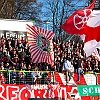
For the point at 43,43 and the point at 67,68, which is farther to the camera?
the point at 67,68

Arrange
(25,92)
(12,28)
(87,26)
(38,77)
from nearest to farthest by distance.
Result: (87,26) → (25,92) → (38,77) → (12,28)

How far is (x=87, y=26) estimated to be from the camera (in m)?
18.0

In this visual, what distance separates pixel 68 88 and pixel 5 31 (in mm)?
7865

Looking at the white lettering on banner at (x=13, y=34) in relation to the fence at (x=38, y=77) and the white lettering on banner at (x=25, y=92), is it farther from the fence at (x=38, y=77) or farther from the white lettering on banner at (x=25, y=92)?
the white lettering on banner at (x=25, y=92)

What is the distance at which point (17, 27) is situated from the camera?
2920 centimetres

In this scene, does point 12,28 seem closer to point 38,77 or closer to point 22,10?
point 38,77

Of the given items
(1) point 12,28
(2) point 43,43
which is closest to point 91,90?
(2) point 43,43

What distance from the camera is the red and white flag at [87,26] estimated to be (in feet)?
58.5

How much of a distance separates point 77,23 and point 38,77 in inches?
206

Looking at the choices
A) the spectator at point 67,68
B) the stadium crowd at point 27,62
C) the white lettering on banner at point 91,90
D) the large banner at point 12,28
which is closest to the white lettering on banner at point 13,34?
the large banner at point 12,28

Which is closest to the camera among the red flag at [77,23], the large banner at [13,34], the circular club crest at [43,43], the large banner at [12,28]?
the red flag at [77,23]

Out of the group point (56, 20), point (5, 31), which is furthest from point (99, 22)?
point (56, 20)

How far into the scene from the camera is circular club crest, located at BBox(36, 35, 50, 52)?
67.5ft

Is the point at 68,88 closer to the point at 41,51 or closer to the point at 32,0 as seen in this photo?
the point at 41,51
